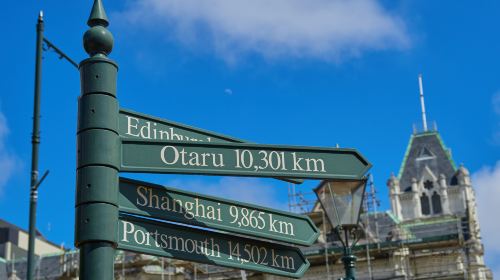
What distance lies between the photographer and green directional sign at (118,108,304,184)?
648cm

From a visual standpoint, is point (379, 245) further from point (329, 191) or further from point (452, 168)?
point (452, 168)

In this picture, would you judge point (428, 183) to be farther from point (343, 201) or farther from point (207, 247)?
point (207, 247)

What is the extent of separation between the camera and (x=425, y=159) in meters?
113

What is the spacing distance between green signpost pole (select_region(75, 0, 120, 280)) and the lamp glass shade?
387 centimetres

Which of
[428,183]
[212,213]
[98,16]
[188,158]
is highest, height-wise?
[428,183]

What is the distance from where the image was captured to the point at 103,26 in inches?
249

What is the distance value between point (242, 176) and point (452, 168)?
110737 mm

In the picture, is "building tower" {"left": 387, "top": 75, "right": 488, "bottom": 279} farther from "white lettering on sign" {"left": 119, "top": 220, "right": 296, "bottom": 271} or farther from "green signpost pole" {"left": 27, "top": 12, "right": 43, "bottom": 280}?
"white lettering on sign" {"left": 119, "top": 220, "right": 296, "bottom": 271}

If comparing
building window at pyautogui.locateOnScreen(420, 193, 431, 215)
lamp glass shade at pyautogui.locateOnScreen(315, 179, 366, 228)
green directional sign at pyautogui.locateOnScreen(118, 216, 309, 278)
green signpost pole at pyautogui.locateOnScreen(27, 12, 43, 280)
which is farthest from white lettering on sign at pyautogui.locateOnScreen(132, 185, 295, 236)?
building window at pyautogui.locateOnScreen(420, 193, 431, 215)

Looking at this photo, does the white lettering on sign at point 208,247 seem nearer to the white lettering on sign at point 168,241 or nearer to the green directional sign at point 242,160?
the white lettering on sign at point 168,241

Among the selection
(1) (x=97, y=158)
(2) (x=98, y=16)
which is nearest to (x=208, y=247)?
(1) (x=97, y=158)

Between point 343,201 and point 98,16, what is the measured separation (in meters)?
4.15

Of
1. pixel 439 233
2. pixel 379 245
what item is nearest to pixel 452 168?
pixel 439 233

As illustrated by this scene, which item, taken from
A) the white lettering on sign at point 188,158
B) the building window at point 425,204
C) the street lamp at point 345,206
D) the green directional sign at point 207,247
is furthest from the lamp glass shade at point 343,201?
the building window at point 425,204
